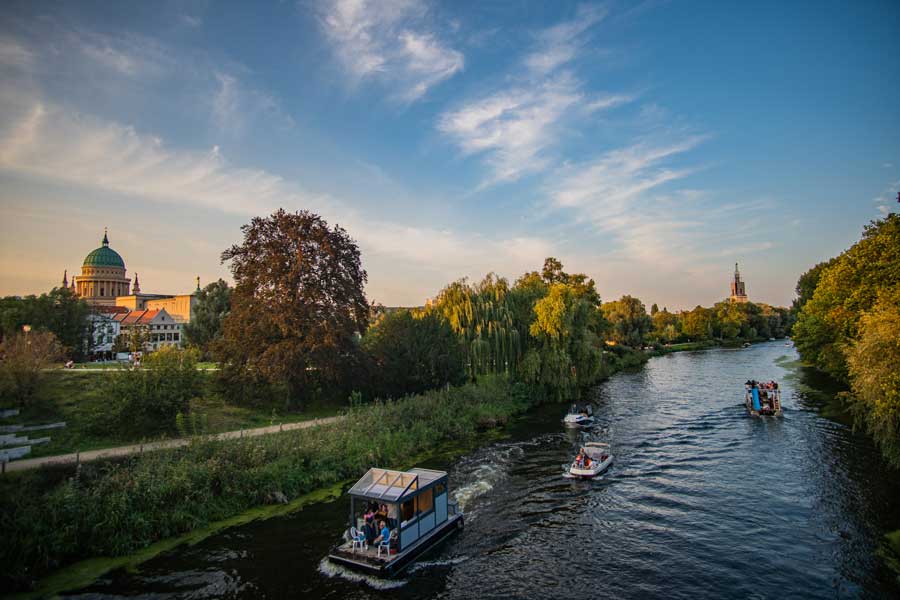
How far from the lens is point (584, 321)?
5256 cm

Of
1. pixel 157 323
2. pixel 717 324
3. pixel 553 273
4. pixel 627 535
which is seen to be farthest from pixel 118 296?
pixel 717 324

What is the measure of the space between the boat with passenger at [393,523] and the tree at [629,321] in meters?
88.9

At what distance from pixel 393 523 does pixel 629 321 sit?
97040mm

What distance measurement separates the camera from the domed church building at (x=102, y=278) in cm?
12938

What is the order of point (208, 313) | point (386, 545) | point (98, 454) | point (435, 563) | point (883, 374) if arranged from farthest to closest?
point (208, 313), point (98, 454), point (883, 374), point (435, 563), point (386, 545)

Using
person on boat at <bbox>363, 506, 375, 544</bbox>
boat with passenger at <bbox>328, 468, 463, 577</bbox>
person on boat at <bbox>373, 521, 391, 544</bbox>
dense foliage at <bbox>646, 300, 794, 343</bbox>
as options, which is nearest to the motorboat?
boat with passenger at <bbox>328, 468, 463, 577</bbox>

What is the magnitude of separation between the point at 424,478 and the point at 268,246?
79.8 ft

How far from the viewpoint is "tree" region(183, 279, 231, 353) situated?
205 feet

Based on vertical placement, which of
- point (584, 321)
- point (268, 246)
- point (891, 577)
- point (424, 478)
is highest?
point (268, 246)

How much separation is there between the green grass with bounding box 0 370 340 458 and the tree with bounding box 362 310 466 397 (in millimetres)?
5024

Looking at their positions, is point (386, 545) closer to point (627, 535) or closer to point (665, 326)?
point (627, 535)

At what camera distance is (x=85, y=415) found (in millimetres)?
29375

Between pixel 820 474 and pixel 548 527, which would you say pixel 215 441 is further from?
pixel 820 474

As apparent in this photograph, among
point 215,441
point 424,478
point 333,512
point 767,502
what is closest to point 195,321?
point 215,441
